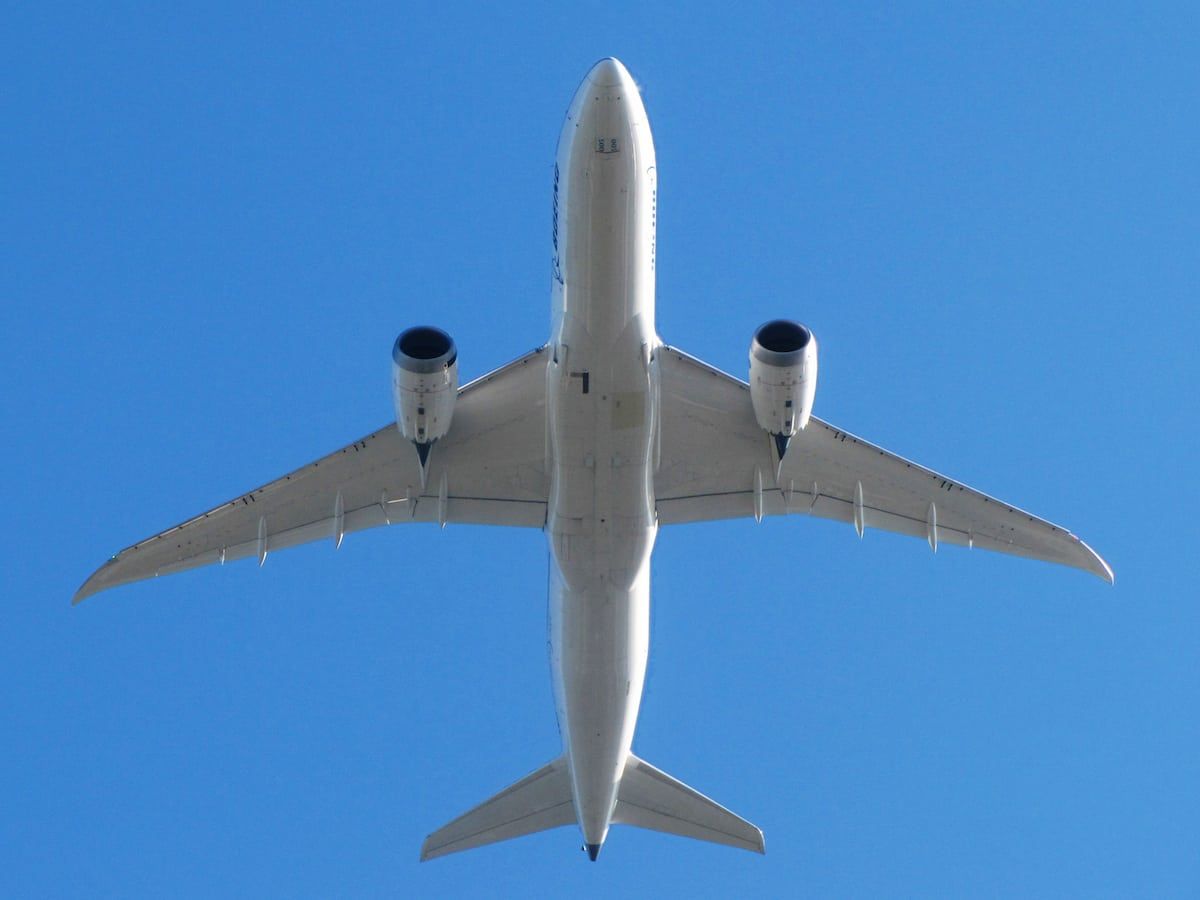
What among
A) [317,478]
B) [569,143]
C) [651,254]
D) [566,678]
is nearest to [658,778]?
[566,678]

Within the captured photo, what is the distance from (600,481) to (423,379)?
346cm

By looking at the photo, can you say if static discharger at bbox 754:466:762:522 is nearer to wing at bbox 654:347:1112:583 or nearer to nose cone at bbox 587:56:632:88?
wing at bbox 654:347:1112:583

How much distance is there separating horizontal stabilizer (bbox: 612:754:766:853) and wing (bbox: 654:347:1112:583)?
206 inches

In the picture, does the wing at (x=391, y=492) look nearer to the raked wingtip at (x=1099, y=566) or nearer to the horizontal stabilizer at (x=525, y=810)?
the horizontal stabilizer at (x=525, y=810)

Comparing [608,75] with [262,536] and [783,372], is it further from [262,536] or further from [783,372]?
[262,536]

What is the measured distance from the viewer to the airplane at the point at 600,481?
950 inches

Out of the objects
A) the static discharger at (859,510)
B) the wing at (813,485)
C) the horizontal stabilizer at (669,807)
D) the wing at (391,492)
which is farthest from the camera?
the horizontal stabilizer at (669,807)

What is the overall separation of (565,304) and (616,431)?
236 centimetres

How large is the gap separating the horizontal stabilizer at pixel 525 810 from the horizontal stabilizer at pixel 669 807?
1.11 metres

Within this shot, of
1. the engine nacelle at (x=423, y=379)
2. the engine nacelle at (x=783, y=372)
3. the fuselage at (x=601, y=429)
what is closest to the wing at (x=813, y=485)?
the fuselage at (x=601, y=429)

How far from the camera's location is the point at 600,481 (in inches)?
1014

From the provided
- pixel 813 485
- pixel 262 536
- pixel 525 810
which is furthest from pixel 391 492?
pixel 813 485

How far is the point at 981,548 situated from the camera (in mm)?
29016

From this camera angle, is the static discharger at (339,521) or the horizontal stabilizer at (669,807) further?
the horizontal stabilizer at (669,807)
